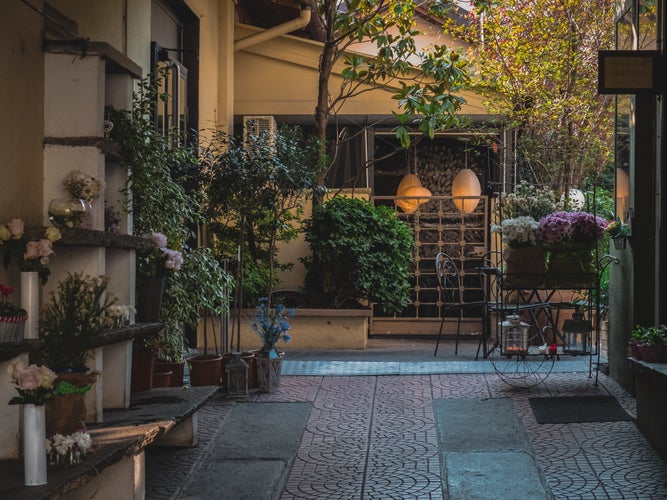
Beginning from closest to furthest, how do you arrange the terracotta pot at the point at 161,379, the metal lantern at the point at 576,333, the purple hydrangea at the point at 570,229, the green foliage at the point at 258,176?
1. the terracotta pot at the point at 161,379
2. the purple hydrangea at the point at 570,229
3. the metal lantern at the point at 576,333
4. the green foliage at the point at 258,176

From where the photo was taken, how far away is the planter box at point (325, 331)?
10264 mm

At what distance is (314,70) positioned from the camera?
12258 mm

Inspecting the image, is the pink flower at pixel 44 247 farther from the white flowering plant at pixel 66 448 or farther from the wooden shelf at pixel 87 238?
the white flowering plant at pixel 66 448

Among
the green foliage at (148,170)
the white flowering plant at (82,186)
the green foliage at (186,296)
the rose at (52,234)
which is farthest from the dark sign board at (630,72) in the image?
the rose at (52,234)

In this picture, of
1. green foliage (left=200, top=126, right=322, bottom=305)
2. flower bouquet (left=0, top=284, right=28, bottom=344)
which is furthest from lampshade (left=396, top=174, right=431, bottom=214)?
flower bouquet (left=0, top=284, right=28, bottom=344)

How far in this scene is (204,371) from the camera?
699 cm

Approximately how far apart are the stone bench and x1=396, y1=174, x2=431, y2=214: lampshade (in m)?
6.96

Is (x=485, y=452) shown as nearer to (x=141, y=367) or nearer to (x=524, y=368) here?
(x=141, y=367)

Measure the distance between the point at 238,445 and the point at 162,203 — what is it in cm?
A: 169

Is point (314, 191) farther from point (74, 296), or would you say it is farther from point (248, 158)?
point (74, 296)

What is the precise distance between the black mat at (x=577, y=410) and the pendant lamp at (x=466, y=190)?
5.62m

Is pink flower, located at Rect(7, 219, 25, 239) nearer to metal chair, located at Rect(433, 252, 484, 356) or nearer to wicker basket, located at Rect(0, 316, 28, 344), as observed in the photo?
wicker basket, located at Rect(0, 316, 28, 344)

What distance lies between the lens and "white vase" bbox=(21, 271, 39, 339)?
3906mm

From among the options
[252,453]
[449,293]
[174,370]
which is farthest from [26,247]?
[449,293]
